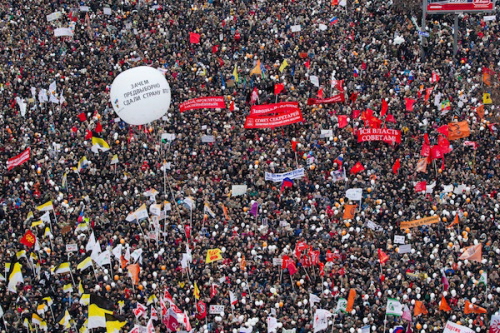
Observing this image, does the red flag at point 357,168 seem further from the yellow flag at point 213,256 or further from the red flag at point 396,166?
the yellow flag at point 213,256

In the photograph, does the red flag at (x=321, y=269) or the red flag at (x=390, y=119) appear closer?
the red flag at (x=321, y=269)

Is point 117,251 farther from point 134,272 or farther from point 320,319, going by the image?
point 320,319

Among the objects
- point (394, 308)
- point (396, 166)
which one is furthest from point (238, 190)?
point (394, 308)

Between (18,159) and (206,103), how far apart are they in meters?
7.60

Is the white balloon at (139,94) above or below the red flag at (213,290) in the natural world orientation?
above

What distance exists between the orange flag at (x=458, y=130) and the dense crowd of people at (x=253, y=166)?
0.30 metres

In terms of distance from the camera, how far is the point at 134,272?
28406 mm

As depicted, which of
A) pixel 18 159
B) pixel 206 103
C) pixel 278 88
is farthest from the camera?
pixel 278 88

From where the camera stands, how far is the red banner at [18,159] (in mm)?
32844

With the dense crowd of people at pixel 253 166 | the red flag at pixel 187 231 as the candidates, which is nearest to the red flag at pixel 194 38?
the dense crowd of people at pixel 253 166

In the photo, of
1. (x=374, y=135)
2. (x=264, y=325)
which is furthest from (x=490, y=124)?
(x=264, y=325)

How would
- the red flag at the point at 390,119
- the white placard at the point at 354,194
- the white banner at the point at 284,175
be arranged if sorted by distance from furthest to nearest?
the red flag at the point at 390,119 → the white banner at the point at 284,175 → the white placard at the point at 354,194

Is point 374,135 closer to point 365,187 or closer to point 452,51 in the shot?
point 365,187

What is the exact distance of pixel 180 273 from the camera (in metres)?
28.9
